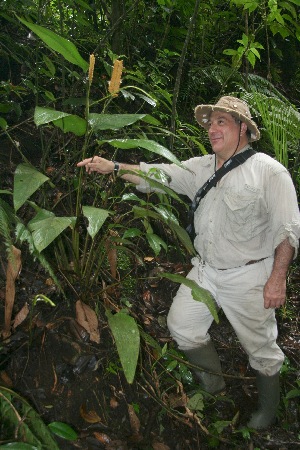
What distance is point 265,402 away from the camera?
10.2 feet

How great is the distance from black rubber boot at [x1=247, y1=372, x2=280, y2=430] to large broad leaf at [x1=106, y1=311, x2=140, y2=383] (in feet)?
4.25

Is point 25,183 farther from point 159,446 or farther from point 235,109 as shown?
point 159,446

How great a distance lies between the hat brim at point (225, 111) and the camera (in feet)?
9.22

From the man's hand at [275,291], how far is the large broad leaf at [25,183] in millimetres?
1490

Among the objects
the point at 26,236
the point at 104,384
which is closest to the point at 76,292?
the point at 104,384

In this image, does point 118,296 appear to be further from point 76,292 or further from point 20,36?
point 20,36

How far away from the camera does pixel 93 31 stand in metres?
4.48

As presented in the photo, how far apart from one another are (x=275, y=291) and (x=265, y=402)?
895 mm

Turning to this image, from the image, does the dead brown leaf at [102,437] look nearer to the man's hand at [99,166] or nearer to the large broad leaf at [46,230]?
the large broad leaf at [46,230]

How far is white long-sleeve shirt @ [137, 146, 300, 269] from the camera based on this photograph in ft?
8.71

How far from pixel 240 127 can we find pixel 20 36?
8.06ft

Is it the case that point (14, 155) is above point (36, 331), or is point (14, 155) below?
above

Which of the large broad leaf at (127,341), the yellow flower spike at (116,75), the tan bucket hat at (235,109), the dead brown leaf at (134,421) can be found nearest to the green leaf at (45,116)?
the yellow flower spike at (116,75)

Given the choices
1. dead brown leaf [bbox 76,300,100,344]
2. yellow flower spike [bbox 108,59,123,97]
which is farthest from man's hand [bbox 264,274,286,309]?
Result: yellow flower spike [bbox 108,59,123,97]
